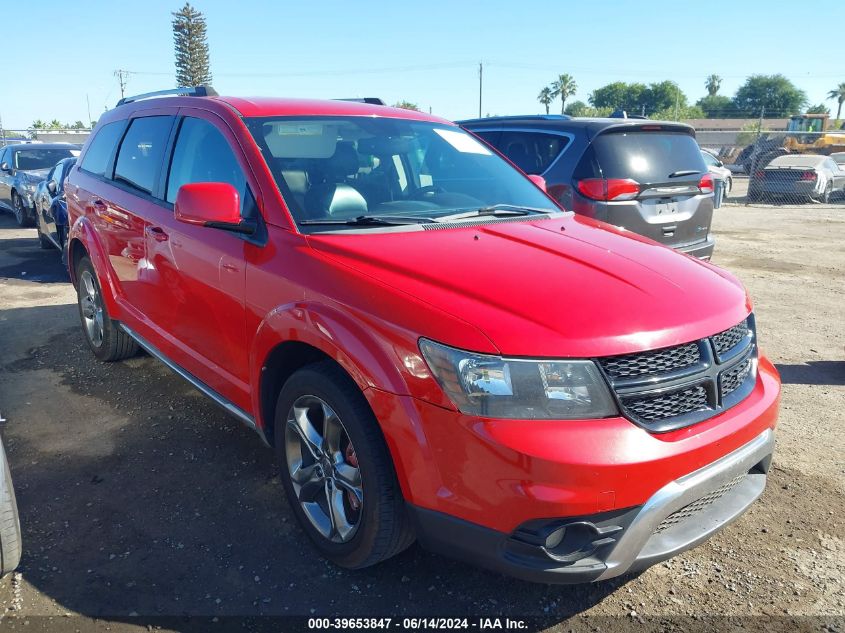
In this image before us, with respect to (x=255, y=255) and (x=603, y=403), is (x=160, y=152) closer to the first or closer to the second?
(x=255, y=255)

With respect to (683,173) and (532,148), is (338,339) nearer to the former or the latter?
(532,148)

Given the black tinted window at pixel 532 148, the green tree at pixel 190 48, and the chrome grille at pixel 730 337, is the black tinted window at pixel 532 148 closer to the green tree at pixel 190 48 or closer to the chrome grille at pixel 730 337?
the chrome grille at pixel 730 337

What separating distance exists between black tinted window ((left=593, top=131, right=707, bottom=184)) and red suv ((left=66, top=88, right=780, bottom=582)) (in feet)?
7.53

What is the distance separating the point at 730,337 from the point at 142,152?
141 inches

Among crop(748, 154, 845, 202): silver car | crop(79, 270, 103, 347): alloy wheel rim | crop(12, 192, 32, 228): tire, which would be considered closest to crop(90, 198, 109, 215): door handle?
crop(79, 270, 103, 347): alloy wheel rim

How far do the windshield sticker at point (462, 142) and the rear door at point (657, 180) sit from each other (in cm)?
201

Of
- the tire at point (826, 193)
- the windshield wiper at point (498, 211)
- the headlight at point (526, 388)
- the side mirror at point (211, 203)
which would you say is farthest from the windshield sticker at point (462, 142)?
the tire at point (826, 193)

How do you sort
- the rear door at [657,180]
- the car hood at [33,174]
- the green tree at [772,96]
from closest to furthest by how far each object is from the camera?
the rear door at [657,180]
the car hood at [33,174]
the green tree at [772,96]

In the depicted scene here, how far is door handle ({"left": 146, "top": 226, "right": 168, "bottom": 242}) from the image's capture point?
11.9 feet

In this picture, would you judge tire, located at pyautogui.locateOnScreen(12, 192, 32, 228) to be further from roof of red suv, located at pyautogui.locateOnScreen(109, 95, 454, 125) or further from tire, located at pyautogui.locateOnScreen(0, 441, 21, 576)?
tire, located at pyautogui.locateOnScreen(0, 441, 21, 576)

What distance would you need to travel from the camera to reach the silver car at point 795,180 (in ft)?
60.5

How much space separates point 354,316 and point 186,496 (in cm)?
159

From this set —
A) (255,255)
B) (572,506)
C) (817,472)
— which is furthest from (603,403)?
(817,472)

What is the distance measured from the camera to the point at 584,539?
83.0 inches
